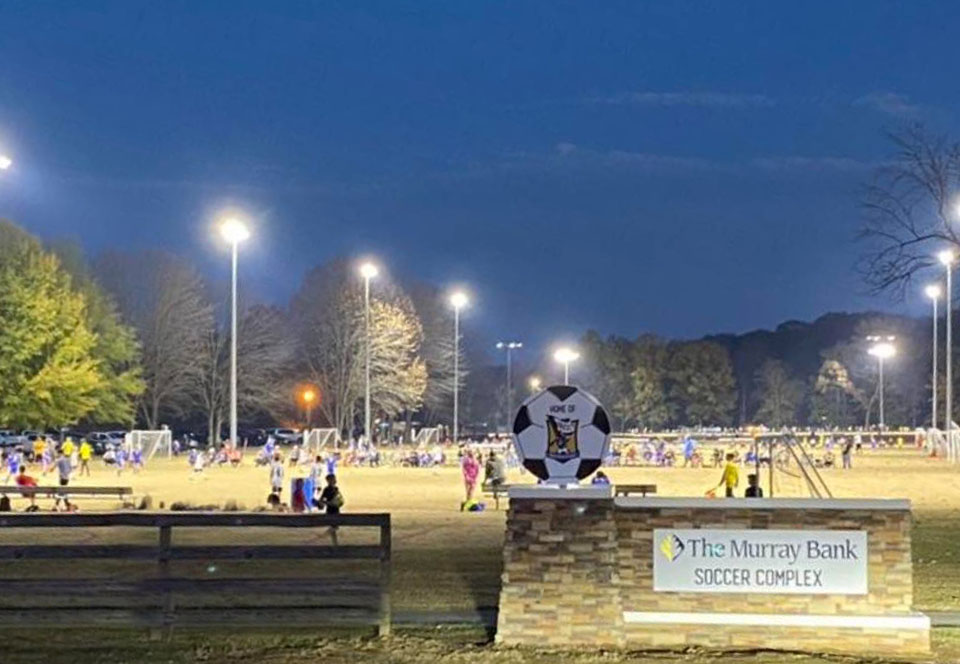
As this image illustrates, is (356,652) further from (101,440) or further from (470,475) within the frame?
(101,440)

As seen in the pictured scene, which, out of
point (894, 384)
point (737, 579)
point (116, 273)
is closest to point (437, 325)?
point (116, 273)

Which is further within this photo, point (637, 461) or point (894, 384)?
point (894, 384)

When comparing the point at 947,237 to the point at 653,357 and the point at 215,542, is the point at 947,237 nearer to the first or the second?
the point at 215,542

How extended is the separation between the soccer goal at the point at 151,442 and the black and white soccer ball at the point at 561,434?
5344 cm

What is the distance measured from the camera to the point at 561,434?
1274 centimetres

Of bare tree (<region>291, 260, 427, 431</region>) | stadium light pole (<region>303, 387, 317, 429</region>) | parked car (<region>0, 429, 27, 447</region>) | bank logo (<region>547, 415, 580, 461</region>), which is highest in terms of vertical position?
bare tree (<region>291, 260, 427, 431</region>)

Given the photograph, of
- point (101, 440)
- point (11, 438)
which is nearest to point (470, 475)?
point (101, 440)

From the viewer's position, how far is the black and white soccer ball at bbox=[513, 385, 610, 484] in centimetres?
1256

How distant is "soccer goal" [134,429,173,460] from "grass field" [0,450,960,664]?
50.2 inches

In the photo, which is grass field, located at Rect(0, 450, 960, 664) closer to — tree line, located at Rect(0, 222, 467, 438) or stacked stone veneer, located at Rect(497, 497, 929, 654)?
stacked stone veneer, located at Rect(497, 497, 929, 654)

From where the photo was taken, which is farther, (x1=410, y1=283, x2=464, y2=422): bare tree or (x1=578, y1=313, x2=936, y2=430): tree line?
(x1=578, y1=313, x2=936, y2=430): tree line

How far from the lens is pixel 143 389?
82.6 m

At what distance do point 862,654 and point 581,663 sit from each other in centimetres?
257

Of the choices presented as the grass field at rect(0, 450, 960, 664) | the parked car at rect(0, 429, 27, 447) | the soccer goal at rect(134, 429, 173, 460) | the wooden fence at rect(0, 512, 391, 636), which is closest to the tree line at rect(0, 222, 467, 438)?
the parked car at rect(0, 429, 27, 447)
